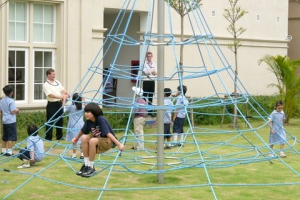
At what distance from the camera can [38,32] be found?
1712cm

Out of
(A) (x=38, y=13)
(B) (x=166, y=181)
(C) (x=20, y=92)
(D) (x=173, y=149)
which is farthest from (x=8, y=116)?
(A) (x=38, y=13)

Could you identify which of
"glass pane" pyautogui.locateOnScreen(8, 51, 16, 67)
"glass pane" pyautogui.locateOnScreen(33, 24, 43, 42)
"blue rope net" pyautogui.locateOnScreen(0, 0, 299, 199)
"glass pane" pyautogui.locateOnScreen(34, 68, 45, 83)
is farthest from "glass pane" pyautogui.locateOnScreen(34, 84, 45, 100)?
"blue rope net" pyautogui.locateOnScreen(0, 0, 299, 199)

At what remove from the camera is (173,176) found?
10.7 metres

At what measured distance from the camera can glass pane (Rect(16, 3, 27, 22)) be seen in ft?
54.7

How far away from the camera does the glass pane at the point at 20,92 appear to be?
1677cm

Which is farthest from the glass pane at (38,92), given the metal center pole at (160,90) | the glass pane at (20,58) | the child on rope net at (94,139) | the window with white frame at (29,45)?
the child on rope net at (94,139)

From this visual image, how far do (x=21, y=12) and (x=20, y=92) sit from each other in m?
1.91

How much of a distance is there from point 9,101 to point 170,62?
8263 mm

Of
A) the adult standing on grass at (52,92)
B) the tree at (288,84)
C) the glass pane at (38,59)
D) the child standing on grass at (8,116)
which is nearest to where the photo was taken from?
the child standing on grass at (8,116)

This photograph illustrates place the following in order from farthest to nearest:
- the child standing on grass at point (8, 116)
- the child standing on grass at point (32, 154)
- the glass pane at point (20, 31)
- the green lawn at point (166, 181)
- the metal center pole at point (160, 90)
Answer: the glass pane at point (20, 31), the child standing on grass at point (8, 116), the child standing on grass at point (32, 154), the metal center pole at point (160, 90), the green lawn at point (166, 181)

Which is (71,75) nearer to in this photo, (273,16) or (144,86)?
(144,86)

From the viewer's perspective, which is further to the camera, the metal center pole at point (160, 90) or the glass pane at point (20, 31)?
the glass pane at point (20, 31)

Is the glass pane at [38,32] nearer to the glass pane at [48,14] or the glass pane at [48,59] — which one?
the glass pane at [48,14]

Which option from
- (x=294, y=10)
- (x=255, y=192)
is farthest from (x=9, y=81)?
(x=294, y=10)
